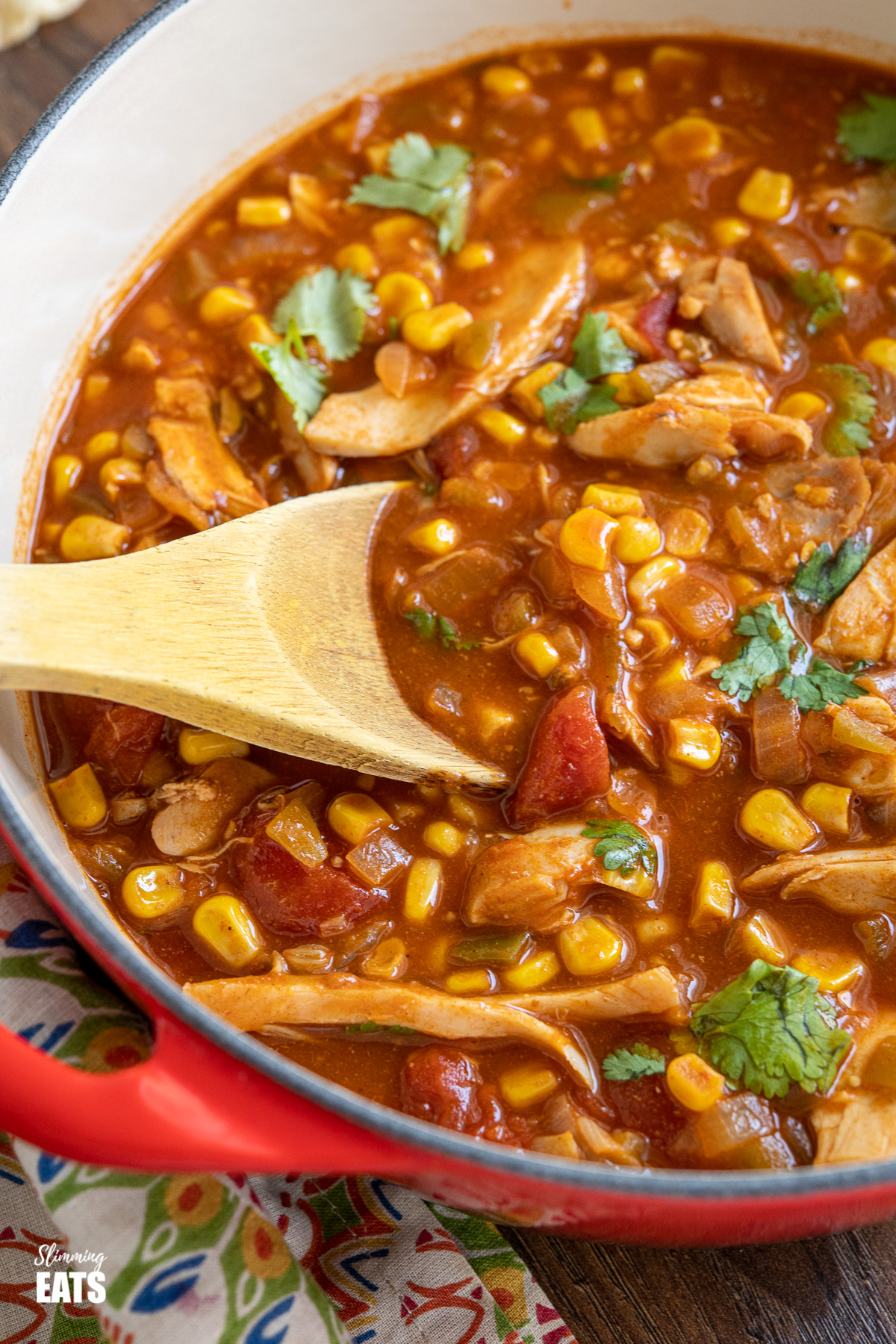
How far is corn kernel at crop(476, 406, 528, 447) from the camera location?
3.61 metres

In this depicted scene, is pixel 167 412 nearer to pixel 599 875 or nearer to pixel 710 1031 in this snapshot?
pixel 599 875

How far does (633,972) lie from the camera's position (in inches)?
118

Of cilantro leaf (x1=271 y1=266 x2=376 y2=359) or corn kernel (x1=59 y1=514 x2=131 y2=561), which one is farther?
cilantro leaf (x1=271 y1=266 x2=376 y2=359)

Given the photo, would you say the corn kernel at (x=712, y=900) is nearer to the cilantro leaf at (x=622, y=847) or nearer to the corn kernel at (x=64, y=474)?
the cilantro leaf at (x=622, y=847)

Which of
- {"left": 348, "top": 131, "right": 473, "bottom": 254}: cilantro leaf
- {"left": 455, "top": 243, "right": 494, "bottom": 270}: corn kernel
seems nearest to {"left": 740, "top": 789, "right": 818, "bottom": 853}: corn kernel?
{"left": 455, "top": 243, "right": 494, "bottom": 270}: corn kernel

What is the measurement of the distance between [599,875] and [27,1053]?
1.47 metres

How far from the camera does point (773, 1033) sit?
9.27 feet

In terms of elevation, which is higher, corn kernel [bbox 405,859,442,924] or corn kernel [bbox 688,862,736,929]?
corn kernel [bbox 405,859,442,924]

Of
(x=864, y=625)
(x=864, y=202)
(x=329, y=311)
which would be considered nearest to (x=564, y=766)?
(x=864, y=625)

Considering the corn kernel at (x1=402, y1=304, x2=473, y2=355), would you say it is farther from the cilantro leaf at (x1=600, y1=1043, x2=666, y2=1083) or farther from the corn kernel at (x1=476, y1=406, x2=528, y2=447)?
the cilantro leaf at (x1=600, y1=1043, x2=666, y2=1083)

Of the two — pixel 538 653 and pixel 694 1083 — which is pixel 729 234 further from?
pixel 694 1083

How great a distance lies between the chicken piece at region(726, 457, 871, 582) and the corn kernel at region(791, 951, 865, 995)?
1.08 metres

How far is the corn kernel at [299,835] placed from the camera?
309 cm

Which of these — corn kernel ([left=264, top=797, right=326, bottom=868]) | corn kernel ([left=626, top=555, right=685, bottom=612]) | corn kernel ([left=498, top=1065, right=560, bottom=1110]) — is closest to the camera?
corn kernel ([left=498, top=1065, right=560, bottom=1110])
